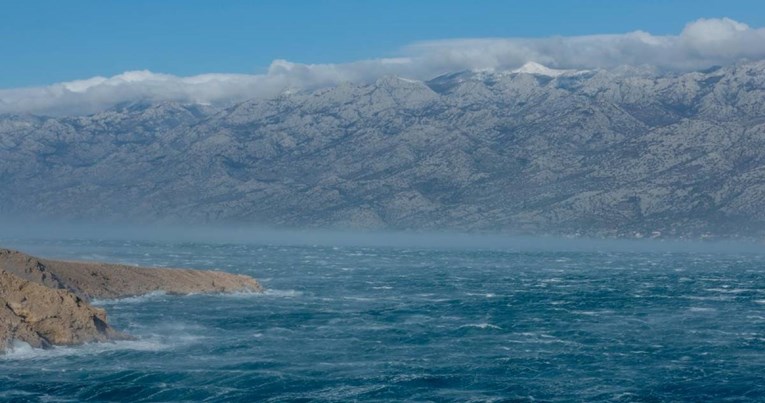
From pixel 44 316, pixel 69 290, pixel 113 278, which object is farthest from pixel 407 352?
pixel 113 278

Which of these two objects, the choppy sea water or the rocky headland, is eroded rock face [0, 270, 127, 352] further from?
the choppy sea water

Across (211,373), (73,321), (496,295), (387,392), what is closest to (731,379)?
(387,392)

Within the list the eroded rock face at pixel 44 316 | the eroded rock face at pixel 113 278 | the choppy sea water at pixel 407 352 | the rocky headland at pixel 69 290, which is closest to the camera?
the choppy sea water at pixel 407 352

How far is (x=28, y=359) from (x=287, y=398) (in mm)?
29448

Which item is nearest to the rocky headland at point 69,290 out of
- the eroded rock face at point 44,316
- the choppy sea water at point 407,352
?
the eroded rock face at point 44,316

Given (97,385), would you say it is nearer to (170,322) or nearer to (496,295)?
(170,322)

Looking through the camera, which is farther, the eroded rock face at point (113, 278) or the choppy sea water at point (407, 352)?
the eroded rock face at point (113, 278)

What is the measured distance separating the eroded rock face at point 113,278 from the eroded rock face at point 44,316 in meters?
35.9

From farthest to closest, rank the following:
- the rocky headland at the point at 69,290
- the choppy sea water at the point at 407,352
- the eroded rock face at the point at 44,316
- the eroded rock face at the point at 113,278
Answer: the eroded rock face at the point at 113,278
the rocky headland at the point at 69,290
the eroded rock face at the point at 44,316
the choppy sea water at the point at 407,352

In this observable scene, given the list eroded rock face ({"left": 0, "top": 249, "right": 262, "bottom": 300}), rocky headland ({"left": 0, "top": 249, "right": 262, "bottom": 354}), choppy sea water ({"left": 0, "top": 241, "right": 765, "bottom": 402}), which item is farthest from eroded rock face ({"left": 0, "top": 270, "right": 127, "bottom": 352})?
eroded rock face ({"left": 0, "top": 249, "right": 262, "bottom": 300})

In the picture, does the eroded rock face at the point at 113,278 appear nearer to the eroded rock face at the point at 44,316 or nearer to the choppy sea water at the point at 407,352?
the choppy sea water at the point at 407,352

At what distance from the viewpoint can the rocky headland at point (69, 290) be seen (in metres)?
106

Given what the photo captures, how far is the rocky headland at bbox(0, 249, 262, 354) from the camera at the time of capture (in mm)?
106438

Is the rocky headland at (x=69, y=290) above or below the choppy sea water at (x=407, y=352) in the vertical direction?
above
